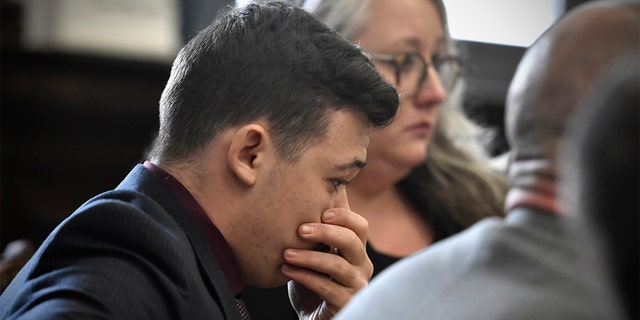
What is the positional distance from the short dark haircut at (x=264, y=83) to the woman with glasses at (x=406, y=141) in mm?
710

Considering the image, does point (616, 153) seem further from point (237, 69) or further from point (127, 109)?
point (127, 109)

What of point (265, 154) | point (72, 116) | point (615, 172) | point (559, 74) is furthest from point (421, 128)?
point (72, 116)

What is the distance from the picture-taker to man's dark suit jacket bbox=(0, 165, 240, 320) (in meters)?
1.27

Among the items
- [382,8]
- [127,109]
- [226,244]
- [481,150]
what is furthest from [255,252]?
[127,109]

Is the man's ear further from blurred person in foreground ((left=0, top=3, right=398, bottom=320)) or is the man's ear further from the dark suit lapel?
the dark suit lapel

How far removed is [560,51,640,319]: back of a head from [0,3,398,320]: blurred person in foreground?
0.92 m

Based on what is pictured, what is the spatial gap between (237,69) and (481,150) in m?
1.55

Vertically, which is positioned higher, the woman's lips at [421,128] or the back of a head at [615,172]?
the back of a head at [615,172]

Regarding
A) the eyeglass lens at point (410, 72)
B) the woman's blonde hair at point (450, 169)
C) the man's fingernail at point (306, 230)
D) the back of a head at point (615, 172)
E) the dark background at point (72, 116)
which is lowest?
the dark background at point (72, 116)

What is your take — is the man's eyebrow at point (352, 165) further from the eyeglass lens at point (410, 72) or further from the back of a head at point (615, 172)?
the back of a head at point (615, 172)

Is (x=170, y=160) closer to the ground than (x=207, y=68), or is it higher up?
closer to the ground

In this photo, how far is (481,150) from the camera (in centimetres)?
305

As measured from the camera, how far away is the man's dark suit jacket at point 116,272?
4.17ft

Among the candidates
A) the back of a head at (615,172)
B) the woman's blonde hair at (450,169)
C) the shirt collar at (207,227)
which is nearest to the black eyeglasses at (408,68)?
the woman's blonde hair at (450,169)
